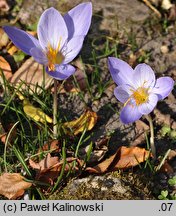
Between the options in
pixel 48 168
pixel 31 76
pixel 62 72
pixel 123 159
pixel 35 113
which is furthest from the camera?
pixel 31 76

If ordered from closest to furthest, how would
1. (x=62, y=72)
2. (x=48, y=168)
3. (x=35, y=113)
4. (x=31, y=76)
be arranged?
(x=62, y=72), (x=48, y=168), (x=35, y=113), (x=31, y=76)

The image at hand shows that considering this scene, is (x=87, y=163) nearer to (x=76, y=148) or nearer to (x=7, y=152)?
(x=76, y=148)

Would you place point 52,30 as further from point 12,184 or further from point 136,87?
point 12,184

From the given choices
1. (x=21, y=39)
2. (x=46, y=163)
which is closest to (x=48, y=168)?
(x=46, y=163)

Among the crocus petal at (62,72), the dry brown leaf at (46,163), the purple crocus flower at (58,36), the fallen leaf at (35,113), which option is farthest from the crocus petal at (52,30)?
the dry brown leaf at (46,163)

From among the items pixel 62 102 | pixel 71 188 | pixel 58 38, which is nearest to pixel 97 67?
pixel 62 102

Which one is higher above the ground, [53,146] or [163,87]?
[163,87]
